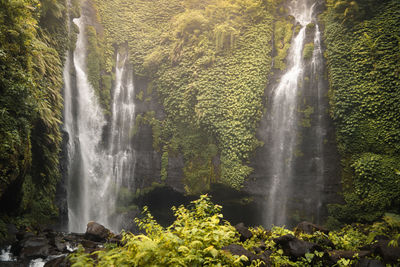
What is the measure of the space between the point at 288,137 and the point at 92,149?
433 inches

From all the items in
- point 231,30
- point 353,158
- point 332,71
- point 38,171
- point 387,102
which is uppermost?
point 231,30

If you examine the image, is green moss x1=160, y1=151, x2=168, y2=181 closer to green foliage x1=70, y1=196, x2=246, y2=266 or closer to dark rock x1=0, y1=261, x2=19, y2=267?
dark rock x1=0, y1=261, x2=19, y2=267

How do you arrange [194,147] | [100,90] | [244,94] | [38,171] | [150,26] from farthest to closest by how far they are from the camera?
[150,26], [100,90], [194,147], [244,94], [38,171]

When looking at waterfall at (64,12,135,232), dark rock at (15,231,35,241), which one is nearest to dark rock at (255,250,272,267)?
dark rock at (15,231,35,241)

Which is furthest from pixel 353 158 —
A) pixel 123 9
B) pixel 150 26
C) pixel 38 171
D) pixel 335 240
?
pixel 123 9

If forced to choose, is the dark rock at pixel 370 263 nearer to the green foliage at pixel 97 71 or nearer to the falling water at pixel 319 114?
the falling water at pixel 319 114

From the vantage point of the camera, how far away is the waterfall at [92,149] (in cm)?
1252

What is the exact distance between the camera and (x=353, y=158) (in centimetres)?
1094

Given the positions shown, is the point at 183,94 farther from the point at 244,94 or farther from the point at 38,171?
the point at 38,171

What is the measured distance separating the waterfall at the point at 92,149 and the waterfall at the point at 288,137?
8.60 metres

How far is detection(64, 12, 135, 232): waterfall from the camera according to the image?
12523 millimetres

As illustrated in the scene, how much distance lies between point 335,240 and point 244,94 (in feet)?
28.3

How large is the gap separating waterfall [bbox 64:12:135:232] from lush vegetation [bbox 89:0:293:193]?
1.59m

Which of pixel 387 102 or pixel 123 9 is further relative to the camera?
pixel 123 9
